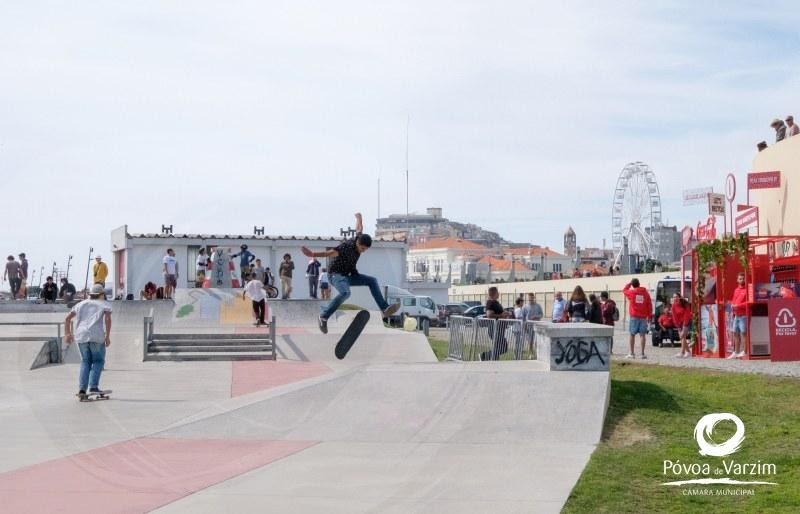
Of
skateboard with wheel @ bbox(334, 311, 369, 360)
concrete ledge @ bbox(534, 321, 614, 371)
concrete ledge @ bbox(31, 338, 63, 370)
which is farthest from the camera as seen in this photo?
concrete ledge @ bbox(31, 338, 63, 370)

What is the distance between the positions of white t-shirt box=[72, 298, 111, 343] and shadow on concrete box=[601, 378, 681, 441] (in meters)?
7.67

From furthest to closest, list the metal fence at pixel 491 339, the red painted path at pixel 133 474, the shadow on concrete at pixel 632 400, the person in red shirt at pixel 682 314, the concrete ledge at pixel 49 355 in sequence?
the person in red shirt at pixel 682 314 < the concrete ledge at pixel 49 355 < the metal fence at pixel 491 339 < the shadow on concrete at pixel 632 400 < the red painted path at pixel 133 474

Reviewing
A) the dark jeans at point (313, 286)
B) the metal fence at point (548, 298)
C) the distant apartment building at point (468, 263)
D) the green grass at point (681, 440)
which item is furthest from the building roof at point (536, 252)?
the green grass at point (681, 440)

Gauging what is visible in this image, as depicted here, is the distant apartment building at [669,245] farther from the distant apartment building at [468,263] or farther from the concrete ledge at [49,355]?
the concrete ledge at [49,355]

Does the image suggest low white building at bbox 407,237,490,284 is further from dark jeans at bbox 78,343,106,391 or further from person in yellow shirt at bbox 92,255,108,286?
dark jeans at bbox 78,343,106,391

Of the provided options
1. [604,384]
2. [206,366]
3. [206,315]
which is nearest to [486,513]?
[604,384]

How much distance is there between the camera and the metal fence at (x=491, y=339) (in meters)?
17.3

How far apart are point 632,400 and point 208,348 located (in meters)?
13.1

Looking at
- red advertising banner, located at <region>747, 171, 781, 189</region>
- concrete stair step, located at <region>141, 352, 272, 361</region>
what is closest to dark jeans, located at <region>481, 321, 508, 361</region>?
concrete stair step, located at <region>141, 352, 272, 361</region>

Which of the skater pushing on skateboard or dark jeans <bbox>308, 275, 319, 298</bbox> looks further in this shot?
dark jeans <bbox>308, 275, 319, 298</bbox>

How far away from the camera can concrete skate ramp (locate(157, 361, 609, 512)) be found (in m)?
8.12

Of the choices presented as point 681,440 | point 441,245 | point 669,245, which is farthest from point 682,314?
point 441,245

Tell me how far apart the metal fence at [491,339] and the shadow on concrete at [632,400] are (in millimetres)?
2882

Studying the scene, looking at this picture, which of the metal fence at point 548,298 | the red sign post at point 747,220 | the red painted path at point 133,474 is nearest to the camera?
the red painted path at point 133,474
